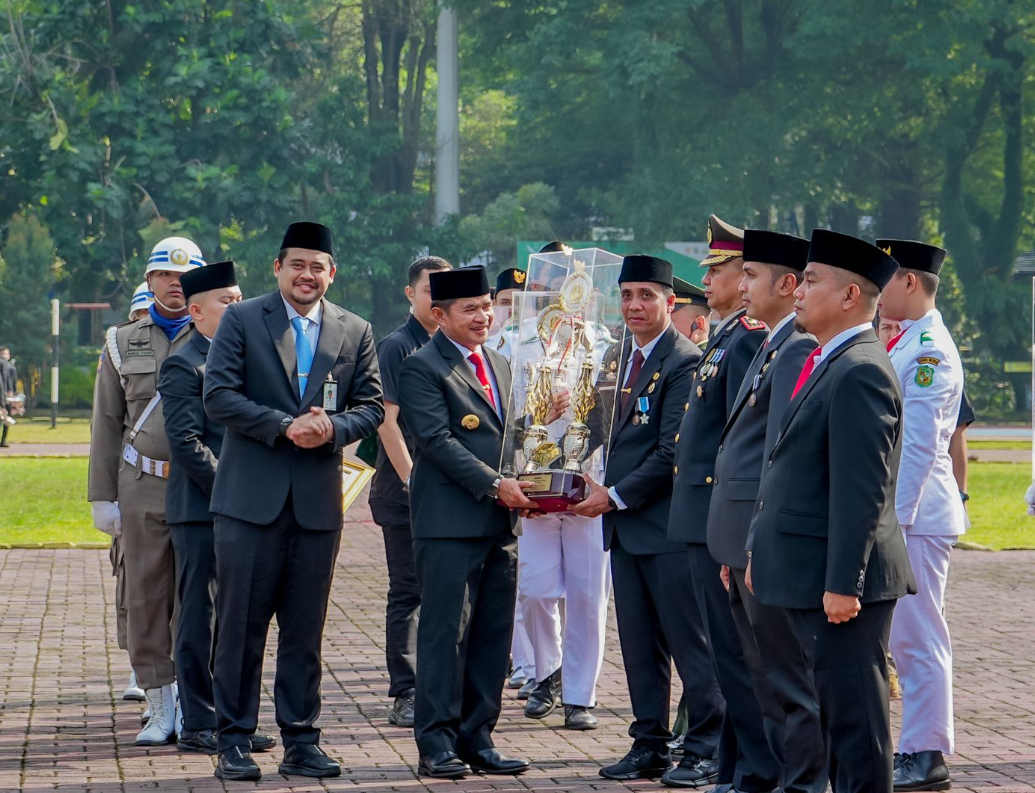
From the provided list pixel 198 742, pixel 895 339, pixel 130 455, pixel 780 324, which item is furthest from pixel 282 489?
pixel 895 339

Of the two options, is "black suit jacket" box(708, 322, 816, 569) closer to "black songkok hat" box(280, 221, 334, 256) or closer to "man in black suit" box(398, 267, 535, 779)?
"man in black suit" box(398, 267, 535, 779)

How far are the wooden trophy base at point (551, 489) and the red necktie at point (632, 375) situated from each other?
0.52 metres

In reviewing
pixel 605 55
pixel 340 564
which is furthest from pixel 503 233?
pixel 340 564

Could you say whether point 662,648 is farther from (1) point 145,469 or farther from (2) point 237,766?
(1) point 145,469

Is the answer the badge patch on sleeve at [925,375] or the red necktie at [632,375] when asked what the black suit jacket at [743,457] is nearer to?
the badge patch on sleeve at [925,375]

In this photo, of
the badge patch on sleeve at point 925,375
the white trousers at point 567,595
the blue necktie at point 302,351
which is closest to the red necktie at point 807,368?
the badge patch on sleeve at point 925,375

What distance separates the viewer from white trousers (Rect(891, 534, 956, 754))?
6.92 meters

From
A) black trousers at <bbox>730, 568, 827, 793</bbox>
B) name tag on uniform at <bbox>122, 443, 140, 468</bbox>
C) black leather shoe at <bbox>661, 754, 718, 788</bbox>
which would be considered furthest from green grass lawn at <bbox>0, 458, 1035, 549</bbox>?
black trousers at <bbox>730, 568, 827, 793</bbox>

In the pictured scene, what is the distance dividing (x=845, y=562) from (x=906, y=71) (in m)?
44.6

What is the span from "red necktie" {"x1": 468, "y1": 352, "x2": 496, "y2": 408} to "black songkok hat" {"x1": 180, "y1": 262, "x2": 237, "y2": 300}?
1.25 meters

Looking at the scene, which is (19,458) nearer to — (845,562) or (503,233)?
(845,562)

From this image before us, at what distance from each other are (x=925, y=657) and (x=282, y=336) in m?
3.09

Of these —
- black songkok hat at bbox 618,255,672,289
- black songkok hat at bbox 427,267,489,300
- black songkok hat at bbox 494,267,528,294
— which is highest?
black songkok hat at bbox 494,267,528,294

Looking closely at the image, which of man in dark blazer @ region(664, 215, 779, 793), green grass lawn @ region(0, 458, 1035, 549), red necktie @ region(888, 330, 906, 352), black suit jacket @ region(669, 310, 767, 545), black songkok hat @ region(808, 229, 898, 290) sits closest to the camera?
black songkok hat @ region(808, 229, 898, 290)
